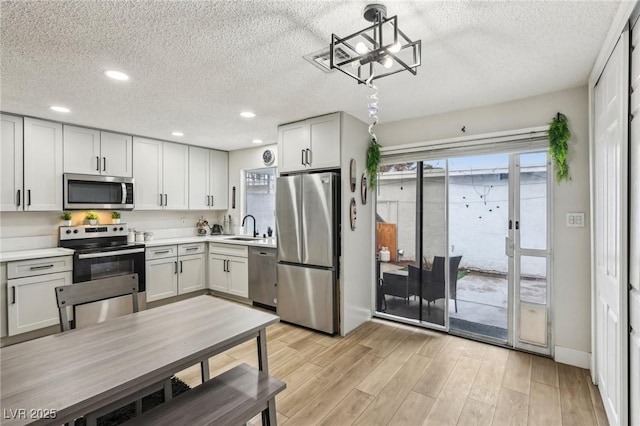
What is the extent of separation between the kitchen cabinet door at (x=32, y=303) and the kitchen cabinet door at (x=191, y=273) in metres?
1.35

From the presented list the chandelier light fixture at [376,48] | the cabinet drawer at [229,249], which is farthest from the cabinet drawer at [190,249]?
the chandelier light fixture at [376,48]

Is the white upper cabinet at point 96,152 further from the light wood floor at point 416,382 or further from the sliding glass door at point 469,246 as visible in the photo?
the sliding glass door at point 469,246

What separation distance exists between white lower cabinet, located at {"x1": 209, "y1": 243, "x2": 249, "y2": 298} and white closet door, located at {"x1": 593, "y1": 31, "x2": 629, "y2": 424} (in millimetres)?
3735

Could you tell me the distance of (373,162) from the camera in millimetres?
3730

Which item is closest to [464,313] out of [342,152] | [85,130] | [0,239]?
[342,152]

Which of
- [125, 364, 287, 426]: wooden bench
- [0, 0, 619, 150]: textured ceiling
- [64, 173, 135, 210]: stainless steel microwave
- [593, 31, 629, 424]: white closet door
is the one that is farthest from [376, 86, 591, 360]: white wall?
[64, 173, 135, 210]: stainless steel microwave

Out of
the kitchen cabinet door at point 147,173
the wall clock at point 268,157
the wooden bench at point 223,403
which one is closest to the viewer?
the wooden bench at point 223,403

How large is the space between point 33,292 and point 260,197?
303cm

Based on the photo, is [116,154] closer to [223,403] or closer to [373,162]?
[373,162]

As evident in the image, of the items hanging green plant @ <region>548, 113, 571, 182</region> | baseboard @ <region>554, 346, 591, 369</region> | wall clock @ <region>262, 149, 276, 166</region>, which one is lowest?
baseboard @ <region>554, 346, 591, 369</region>

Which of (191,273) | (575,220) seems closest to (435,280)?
(575,220)

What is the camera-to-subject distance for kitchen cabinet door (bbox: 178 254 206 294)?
4520 mm

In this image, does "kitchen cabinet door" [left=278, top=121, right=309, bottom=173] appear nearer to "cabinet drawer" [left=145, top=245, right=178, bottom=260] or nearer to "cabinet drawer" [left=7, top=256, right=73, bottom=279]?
"cabinet drawer" [left=145, top=245, right=178, bottom=260]

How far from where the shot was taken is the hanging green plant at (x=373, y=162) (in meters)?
3.72
